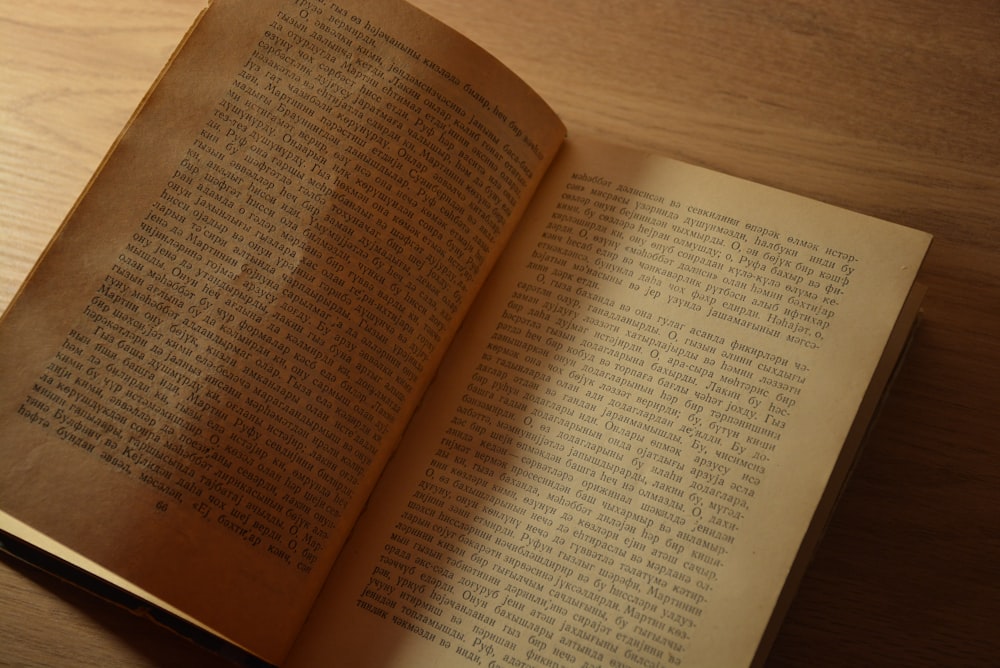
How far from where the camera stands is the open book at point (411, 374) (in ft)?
1.79

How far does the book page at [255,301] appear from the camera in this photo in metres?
0.54

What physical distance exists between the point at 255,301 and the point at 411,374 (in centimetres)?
12

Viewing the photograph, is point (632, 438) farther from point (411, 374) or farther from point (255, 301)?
point (255, 301)

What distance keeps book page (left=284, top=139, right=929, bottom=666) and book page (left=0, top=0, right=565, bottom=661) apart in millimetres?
40

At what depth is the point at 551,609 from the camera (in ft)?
1.85

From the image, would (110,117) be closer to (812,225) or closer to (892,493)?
(812,225)

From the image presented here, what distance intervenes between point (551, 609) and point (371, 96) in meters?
0.37

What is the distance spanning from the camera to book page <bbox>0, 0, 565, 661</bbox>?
539mm

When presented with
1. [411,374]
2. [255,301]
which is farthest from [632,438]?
[255,301]

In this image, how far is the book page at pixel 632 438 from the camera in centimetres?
56

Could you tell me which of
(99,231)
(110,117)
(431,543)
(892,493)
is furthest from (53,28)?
(892,493)

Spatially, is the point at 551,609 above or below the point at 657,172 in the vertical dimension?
below

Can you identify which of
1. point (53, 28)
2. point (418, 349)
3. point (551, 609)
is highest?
point (53, 28)

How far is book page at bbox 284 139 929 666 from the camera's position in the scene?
558mm
